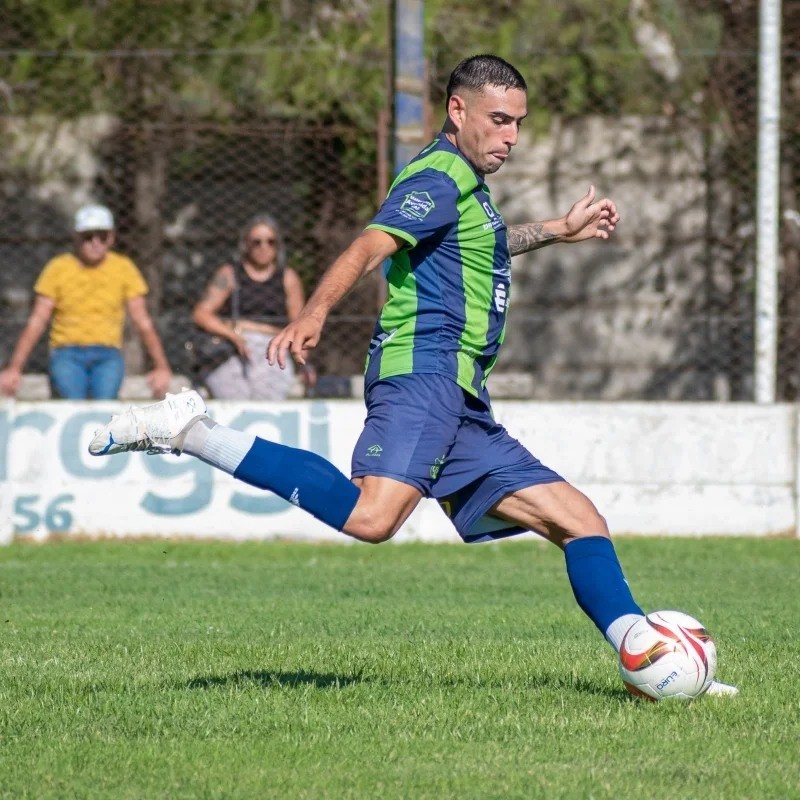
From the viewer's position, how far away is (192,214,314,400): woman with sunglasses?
440 inches

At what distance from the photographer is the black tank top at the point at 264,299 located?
36.7ft

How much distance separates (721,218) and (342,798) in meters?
9.77

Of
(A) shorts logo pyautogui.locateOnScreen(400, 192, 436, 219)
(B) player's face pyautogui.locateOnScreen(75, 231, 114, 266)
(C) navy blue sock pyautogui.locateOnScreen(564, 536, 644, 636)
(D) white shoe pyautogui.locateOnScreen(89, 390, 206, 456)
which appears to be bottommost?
(C) navy blue sock pyautogui.locateOnScreen(564, 536, 644, 636)

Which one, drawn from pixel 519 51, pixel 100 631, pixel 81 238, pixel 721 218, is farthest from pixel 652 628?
pixel 519 51

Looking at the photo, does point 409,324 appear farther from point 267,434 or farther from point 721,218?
point 721,218

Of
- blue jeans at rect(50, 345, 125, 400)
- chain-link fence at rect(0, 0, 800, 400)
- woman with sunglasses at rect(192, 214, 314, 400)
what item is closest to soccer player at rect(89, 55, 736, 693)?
woman with sunglasses at rect(192, 214, 314, 400)

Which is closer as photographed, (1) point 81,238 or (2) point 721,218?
(1) point 81,238

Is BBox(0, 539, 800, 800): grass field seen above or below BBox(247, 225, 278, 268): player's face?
below

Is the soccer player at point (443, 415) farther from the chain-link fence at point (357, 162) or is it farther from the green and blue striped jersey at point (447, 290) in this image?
the chain-link fence at point (357, 162)

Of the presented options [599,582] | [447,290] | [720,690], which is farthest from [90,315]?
[720,690]

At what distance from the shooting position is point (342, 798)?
370cm

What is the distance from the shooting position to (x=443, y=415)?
5.14m

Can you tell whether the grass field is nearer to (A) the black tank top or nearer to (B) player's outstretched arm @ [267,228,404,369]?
(B) player's outstretched arm @ [267,228,404,369]

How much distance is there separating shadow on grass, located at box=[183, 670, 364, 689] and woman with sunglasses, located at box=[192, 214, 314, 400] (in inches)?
225
